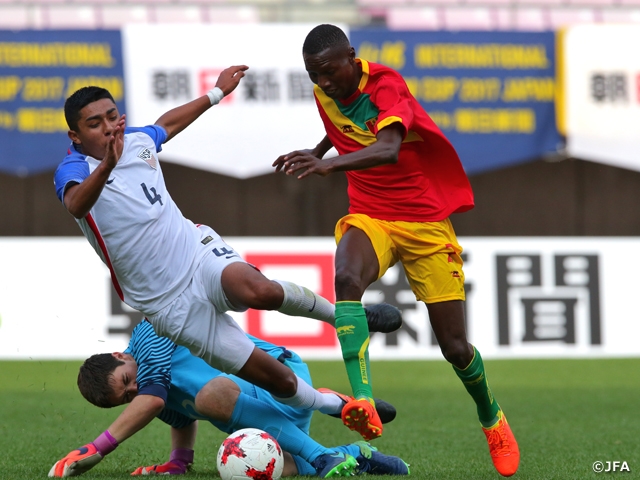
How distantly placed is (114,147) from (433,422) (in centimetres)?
382

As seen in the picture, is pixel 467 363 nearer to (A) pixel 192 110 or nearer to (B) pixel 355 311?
(B) pixel 355 311

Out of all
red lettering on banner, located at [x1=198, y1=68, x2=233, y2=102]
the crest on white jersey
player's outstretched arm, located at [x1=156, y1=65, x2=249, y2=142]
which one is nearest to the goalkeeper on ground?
the crest on white jersey

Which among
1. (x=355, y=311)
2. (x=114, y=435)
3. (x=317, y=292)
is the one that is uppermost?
(x=355, y=311)

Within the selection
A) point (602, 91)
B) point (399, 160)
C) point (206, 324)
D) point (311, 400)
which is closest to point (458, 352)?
point (311, 400)

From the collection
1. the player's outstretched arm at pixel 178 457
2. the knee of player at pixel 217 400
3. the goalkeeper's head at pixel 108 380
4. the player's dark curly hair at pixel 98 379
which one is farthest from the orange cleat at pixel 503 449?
the player's dark curly hair at pixel 98 379

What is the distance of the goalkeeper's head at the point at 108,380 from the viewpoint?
467cm

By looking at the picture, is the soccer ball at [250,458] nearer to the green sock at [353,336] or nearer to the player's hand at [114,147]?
the green sock at [353,336]

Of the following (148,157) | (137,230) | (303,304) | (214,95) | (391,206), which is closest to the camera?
(137,230)

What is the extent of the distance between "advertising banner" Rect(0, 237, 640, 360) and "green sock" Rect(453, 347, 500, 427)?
6.63 m

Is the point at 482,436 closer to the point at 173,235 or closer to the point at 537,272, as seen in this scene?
the point at 173,235

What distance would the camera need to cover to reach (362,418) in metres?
4.26

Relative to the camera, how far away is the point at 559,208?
544 inches

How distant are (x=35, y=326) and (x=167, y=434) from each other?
5242mm

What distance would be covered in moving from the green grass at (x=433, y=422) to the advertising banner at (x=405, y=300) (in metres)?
0.42
